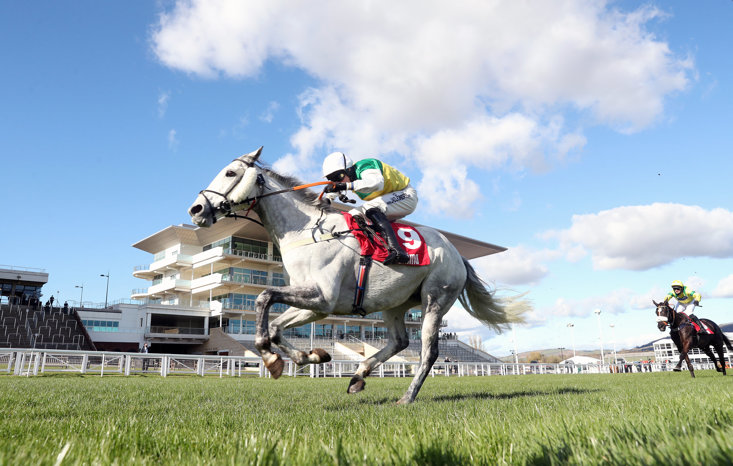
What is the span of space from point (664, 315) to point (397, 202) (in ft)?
35.2

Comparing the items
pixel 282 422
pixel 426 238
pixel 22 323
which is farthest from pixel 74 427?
pixel 22 323

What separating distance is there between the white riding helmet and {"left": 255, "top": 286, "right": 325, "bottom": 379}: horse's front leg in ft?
5.21

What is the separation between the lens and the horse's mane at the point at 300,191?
6.15m

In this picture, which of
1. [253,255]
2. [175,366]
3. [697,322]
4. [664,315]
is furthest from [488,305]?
[253,255]

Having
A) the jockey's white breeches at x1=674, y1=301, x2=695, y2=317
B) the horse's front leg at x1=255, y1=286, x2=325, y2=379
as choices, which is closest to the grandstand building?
the jockey's white breeches at x1=674, y1=301, x2=695, y2=317

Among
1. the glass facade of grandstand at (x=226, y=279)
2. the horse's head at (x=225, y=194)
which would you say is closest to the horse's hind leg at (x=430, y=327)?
the horse's head at (x=225, y=194)

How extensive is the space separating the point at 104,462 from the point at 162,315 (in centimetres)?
5626

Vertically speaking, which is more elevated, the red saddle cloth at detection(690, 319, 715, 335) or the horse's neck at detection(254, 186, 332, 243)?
the horse's neck at detection(254, 186, 332, 243)

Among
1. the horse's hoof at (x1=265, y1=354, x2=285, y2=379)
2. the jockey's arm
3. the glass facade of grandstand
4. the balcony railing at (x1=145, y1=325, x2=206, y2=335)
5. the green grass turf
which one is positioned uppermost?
the glass facade of grandstand

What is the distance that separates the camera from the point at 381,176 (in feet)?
19.4

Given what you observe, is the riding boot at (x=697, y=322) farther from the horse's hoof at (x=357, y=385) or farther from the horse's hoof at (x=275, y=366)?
the horse's hoof at (x=275, y=366)

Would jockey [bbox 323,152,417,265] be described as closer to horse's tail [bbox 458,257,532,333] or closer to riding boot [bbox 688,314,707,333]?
horse's tail [bbox 458,257,532,333]

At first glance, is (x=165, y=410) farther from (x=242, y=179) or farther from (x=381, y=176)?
(x=381, y=176)

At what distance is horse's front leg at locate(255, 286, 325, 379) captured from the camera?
4941mm
